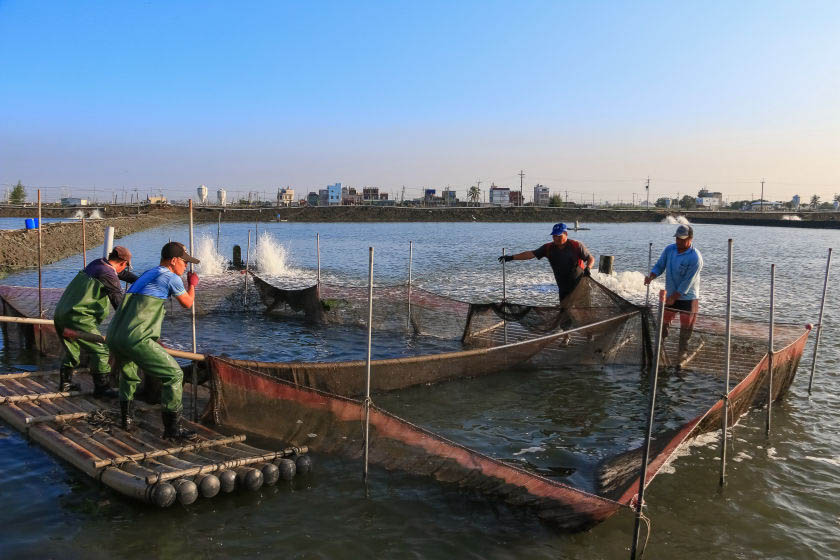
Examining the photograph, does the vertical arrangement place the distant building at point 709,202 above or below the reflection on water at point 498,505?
above

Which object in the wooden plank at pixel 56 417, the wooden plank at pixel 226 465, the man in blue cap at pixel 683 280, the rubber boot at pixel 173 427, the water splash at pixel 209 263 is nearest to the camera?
the wooden plank at pixel 226 465

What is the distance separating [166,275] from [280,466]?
217 cm

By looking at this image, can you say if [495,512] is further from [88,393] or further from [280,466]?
[88,393]

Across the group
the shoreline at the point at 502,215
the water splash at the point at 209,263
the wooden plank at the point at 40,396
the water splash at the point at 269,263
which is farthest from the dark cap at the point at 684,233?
the shoreline at the point at 502,215

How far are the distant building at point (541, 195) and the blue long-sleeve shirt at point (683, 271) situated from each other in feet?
402

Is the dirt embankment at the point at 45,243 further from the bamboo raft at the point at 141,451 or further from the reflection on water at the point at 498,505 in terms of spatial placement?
the bamboo raft at the point at 141,451

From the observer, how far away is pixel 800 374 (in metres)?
10.3

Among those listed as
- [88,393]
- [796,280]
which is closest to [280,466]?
[88,393]

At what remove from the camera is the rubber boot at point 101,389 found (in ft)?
24.3

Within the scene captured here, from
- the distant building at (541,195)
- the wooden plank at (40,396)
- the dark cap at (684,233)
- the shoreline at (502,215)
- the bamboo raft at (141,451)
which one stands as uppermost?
the distant building at (541,195)

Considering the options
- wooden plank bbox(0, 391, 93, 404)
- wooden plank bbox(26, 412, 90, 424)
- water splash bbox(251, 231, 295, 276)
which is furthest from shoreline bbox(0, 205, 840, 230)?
wooden plank bbox(26, 412, 90, 424)

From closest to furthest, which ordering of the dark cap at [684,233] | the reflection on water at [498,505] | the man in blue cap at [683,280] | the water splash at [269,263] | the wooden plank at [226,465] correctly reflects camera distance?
the reflection on water at [498,505]
the wooden plank at [226,465]
the dark cap at [684,233]
the man in blue cap at [683,280]
the water splash at [269,263]

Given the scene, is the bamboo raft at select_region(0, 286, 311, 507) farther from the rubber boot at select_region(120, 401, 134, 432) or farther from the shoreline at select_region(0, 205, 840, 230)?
the shoreline at select_region(0, 205, 840, 230)

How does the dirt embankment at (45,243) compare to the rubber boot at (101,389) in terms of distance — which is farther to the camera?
the dirt embankment at (45,243)
